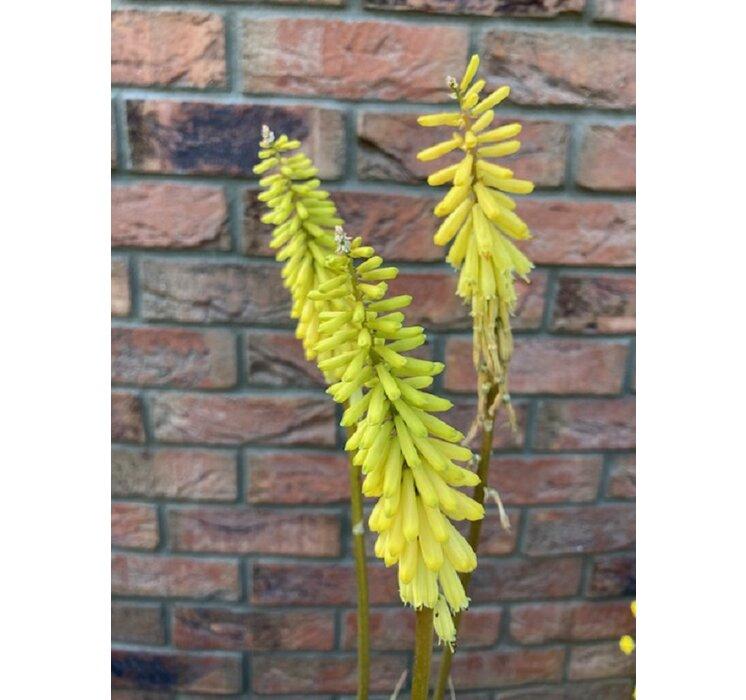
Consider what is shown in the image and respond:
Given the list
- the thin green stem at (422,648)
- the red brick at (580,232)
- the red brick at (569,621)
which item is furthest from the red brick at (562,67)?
the red brick at (569,621)

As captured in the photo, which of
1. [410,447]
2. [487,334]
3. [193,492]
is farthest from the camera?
[193,492]

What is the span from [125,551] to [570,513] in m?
0.60

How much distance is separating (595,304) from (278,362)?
0.40 m

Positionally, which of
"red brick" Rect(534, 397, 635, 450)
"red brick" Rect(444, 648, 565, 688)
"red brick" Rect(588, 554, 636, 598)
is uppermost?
"red brick" Rect(534, 397, 635, 450)

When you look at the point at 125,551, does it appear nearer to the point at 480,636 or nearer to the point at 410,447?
the point at 480,636

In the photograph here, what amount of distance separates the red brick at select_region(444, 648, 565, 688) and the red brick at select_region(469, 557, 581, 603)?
0.31ft

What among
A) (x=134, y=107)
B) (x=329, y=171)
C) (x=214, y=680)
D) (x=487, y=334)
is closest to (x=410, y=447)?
(x=487, y=334)

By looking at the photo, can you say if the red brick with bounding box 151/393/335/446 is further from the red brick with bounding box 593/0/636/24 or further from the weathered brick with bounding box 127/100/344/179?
the red brick with bounding box 593/0/636/24

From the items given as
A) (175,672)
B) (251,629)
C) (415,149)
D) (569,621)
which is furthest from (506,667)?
(415,149)

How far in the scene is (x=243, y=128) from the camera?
2.47 feet

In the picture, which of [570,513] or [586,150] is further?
[570,513]

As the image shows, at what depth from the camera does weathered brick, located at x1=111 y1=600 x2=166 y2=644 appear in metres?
0.93

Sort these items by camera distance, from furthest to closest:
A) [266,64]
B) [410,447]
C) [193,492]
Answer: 1. [193,492]
2. [266,64]
3. [410,447]

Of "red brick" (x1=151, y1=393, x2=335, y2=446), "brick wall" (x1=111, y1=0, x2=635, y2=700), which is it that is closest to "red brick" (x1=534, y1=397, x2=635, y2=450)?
"brick wall" (x1=111, y1=0, x2=635, y2=700)
